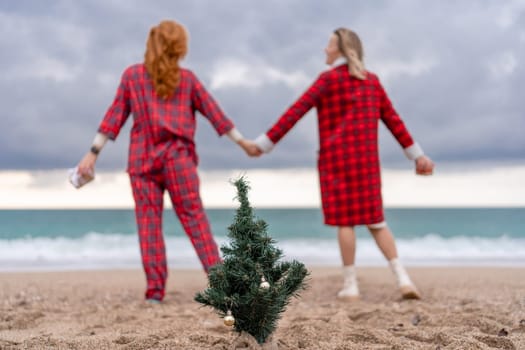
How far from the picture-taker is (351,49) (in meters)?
4.24

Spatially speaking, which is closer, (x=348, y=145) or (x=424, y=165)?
(x=348, y=145)

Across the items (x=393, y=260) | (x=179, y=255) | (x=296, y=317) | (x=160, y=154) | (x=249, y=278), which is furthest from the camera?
(x=179, y=255)

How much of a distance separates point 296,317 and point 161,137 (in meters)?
1.55

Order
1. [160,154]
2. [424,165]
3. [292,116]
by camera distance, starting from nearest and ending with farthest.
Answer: [160,154]
[292,116]
[424,165]

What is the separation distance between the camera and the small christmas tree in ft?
6.26

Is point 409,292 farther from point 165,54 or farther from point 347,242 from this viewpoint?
point 165,54

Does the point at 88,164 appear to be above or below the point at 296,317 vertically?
above

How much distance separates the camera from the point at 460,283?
530 centimetres

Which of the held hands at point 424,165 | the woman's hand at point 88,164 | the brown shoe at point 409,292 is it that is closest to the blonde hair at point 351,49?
the held hands at point 424,165

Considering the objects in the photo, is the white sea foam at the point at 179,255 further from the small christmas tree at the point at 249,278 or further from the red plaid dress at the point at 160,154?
the small christmas tree at the point at 249,278

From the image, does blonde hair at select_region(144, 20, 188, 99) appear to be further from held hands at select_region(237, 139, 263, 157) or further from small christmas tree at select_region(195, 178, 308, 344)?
small christmas tree at select_region(195, 178, 308, 344)

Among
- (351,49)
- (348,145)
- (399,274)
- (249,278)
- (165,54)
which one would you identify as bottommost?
(399,274)

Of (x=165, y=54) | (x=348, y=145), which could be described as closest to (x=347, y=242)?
(x=348, y=145)

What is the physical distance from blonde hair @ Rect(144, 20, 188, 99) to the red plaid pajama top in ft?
0.21
